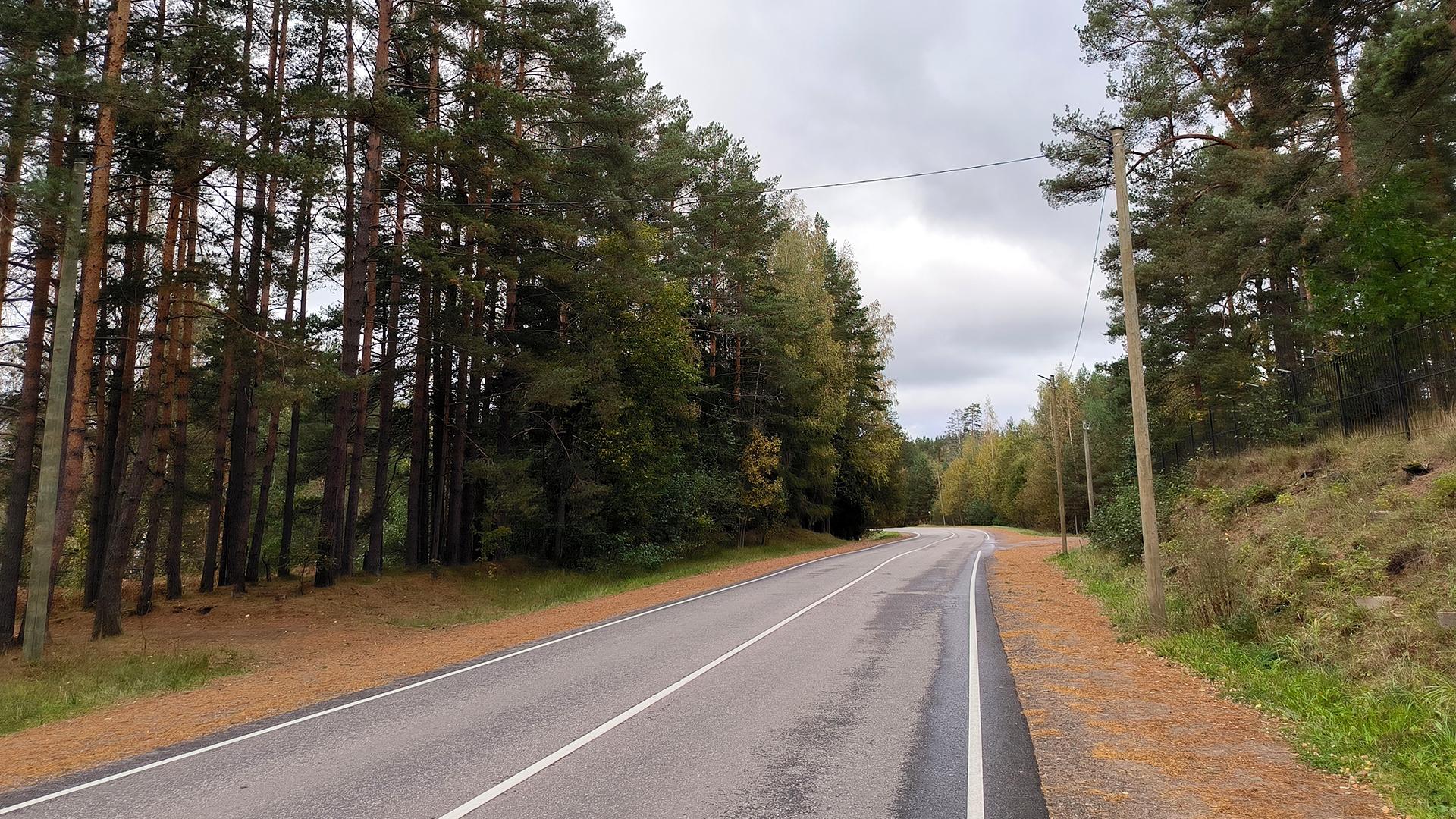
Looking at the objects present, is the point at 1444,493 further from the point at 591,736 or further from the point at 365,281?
the point at 365,281

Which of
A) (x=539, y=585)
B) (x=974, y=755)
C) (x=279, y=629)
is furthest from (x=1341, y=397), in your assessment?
(x=279, y=629)

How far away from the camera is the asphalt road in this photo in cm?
507

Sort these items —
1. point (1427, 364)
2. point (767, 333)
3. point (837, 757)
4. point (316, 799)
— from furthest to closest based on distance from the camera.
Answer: point (767, 333)
point (1427, 364)
point (837, 757)
point (316, 799)

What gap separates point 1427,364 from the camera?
12367 millimetres

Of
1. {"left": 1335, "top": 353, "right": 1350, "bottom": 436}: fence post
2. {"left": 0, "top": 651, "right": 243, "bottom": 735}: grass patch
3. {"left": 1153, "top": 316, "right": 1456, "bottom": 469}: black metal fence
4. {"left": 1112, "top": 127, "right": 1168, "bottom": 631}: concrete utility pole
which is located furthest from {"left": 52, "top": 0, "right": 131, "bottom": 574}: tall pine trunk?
{"left": 1335, "top": 353, "right": 1350, "bottom": 436}: fence post

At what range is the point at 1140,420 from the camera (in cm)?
1162

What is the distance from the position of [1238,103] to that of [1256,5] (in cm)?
476

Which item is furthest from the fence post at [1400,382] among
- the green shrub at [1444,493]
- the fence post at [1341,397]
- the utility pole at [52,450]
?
the utility pole at [52,450]

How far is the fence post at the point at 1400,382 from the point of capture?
12523mm

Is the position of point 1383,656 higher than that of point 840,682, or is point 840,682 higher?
point 1383,656

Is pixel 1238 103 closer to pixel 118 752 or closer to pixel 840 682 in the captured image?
pixel 840 682

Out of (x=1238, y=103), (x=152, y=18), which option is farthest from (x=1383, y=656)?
(x=152, y=18)

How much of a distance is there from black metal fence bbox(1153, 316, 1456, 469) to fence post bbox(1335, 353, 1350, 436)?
0.02m

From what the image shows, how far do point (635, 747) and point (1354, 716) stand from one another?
6.31m
